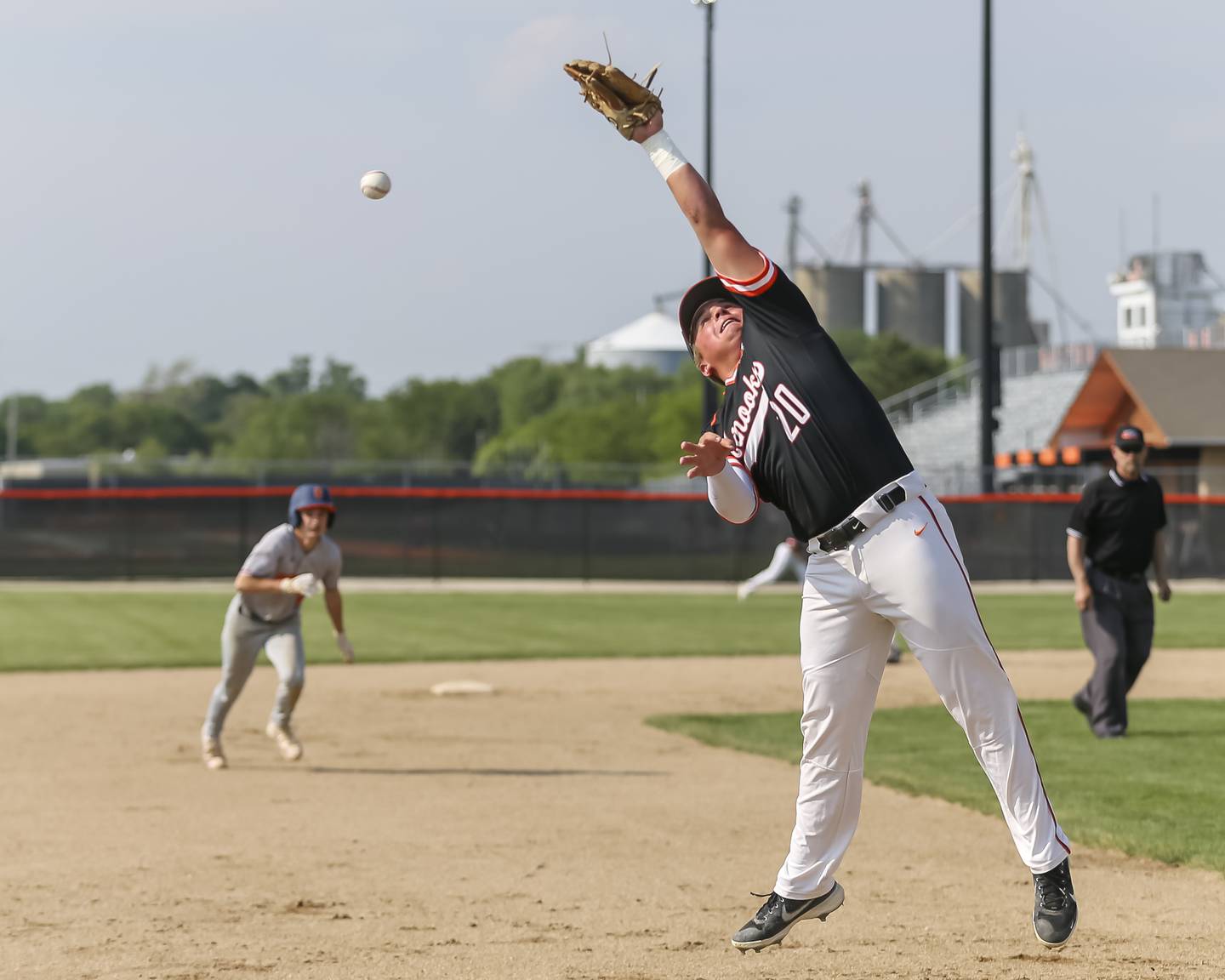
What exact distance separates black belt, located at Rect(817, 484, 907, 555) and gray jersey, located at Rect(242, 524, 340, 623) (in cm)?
583

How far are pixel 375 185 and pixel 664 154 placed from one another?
91.1 inches

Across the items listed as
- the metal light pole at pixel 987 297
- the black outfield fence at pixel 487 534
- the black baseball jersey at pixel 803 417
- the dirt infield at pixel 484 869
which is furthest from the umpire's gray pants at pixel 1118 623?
the metal light pole at pixel 987 297

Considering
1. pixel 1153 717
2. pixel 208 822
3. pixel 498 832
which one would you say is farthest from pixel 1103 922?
pixel 1153 717

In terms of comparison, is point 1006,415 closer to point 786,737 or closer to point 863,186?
point 786,737

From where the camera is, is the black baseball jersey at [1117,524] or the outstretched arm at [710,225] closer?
the outstretched arm at [710,225]

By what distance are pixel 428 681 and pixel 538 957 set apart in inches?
422

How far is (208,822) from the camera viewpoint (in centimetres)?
874

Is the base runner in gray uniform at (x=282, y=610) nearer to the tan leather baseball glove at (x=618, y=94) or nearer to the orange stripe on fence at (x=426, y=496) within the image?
the tan leather baseball glove at (x=618, y=94)

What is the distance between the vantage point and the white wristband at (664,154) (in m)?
5.27

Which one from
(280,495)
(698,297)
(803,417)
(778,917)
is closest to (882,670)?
(803,417)

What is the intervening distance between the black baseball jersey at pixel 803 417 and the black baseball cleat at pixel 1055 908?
133 cm

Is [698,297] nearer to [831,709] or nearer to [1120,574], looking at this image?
[831,709]

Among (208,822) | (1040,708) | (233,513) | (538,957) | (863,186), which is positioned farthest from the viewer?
(863,186)

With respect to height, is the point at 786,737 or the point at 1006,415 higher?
the point at 1006,415
